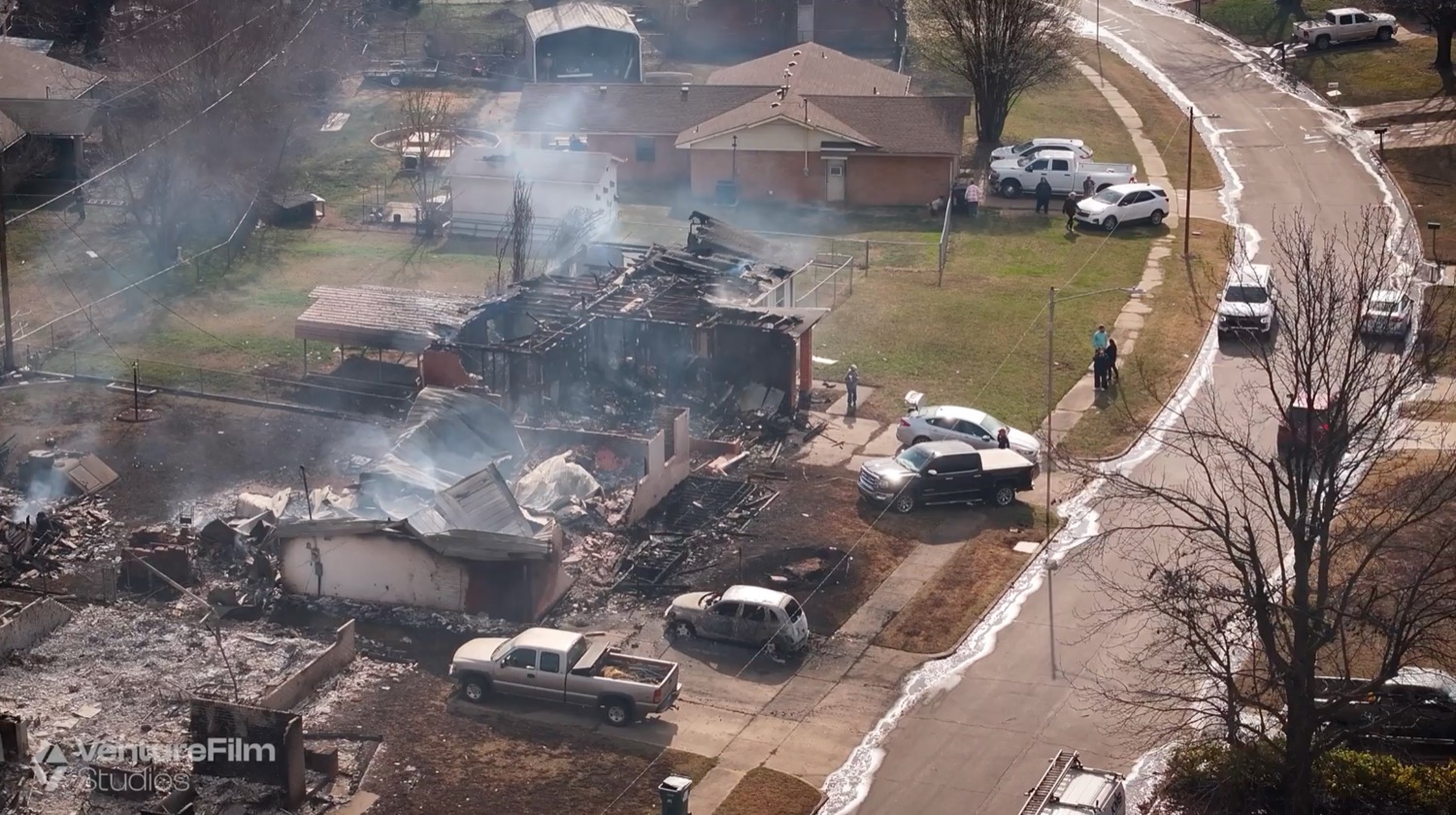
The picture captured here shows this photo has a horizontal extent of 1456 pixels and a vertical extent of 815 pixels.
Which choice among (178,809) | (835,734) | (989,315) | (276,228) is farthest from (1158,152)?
(178,809)

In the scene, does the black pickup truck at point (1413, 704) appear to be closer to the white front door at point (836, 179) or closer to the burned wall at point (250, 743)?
the burned wall at point (250, 743)

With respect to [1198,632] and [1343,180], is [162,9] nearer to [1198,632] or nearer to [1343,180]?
[1343,180]

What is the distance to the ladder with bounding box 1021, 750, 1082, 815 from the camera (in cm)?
2073

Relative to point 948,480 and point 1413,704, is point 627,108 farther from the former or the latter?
point 1413,704

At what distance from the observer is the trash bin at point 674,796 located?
68.4 feet

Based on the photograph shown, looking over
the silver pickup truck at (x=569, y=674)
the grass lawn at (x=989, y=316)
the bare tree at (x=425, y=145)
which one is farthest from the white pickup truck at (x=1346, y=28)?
the silver pickup truck at (x=569, y=674)

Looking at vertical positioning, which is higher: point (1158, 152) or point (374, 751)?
point (1158, 152)

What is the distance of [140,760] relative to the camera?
22.7m

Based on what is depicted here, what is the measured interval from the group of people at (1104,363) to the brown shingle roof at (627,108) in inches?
904

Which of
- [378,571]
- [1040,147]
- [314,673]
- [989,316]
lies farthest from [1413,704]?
[1040,147]

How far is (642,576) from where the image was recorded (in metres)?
28.7

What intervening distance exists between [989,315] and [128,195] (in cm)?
2782

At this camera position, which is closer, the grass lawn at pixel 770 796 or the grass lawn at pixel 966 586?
the grass lawn at pixel 770 796

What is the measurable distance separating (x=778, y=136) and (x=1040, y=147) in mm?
9484
